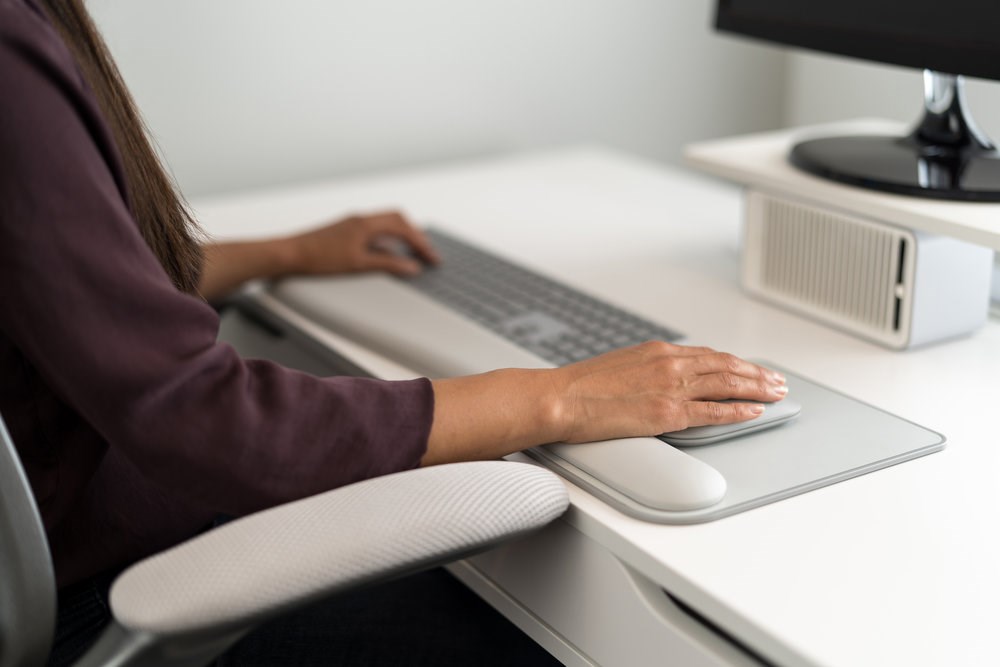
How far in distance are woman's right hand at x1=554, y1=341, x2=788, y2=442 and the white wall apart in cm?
104

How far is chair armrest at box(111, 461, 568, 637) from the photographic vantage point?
2.12ft

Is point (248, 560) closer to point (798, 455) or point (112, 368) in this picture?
point (112, 368)

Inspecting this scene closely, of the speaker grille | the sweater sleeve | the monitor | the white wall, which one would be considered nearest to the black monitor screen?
the monitor

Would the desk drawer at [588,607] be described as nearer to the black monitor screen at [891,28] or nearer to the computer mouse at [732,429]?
the computer mouse at [732,429]

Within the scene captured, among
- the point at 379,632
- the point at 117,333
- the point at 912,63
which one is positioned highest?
the point at 912,63

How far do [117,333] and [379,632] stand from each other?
1.32 feet

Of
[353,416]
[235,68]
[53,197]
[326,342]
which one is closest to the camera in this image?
[53,197]

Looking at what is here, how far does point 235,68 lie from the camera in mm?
1701

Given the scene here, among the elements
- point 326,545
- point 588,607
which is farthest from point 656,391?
point 326,545

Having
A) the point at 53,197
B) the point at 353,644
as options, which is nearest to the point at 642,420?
the point at 353,644

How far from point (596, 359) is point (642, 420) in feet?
0.23

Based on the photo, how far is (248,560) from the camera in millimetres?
663

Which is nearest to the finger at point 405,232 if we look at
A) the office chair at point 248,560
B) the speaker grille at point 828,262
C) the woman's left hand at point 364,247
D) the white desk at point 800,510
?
the woman's left hand at point 364,247

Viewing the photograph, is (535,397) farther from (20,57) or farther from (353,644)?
(20,57)
